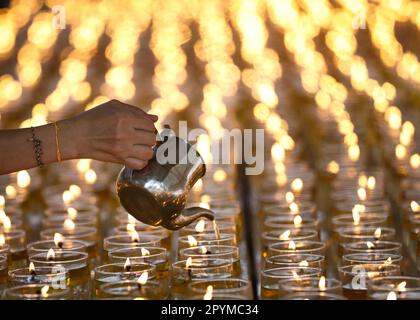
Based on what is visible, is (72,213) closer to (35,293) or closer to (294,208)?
(294,208)

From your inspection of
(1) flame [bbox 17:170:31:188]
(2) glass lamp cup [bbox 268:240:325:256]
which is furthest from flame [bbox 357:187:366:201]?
(1) flame [bbox 17:170:31:188]

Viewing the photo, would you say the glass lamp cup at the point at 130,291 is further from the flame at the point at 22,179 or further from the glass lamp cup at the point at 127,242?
the flame at the point at 22,179

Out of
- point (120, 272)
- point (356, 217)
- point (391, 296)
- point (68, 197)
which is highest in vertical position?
point (68, 197)

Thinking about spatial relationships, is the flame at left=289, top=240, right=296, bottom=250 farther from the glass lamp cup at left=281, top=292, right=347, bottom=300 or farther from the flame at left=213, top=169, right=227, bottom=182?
the flame at left=213, top=169, right=227, bottom=182

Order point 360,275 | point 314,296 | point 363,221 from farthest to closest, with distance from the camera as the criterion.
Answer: point 363,221, point 360,275, point 314,296

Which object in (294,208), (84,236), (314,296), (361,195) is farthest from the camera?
(361,195)

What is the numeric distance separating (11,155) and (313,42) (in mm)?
7538

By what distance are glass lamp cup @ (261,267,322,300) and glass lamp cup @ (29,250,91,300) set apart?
461mm

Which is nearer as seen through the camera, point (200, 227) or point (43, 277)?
point (43, 277)

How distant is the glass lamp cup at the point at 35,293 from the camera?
215cm

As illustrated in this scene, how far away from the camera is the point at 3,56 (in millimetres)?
10102

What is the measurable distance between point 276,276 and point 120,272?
39cm

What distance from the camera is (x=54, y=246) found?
277 centimetres

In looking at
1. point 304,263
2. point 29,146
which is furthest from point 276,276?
point 29,146
